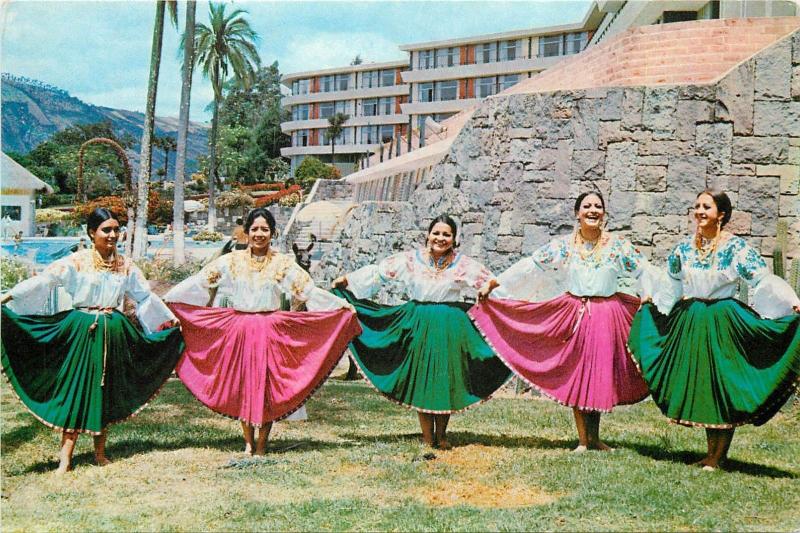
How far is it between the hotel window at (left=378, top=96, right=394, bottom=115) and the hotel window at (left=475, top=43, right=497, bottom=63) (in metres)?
4.90

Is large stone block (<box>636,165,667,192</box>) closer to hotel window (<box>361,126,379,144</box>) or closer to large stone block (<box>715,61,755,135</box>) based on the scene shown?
large stone block (<box>715,61,755,135</box>)

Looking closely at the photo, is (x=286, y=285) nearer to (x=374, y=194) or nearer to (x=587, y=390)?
(x=587, y=390)

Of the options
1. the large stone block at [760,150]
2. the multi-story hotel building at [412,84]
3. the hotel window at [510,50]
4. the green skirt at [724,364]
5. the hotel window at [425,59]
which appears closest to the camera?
the green skirt at [724,364]

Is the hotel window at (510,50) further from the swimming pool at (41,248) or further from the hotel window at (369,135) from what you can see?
the swimming pool at (41,248)

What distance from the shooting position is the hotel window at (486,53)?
140ft

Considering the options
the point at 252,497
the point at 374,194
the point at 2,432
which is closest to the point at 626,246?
the point at 252,497

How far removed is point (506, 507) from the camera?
5074 millimetres

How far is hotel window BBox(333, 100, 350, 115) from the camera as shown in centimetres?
3950

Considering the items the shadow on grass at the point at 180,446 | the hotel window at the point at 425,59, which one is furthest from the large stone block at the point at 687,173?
the hotel window at the point at 425,59

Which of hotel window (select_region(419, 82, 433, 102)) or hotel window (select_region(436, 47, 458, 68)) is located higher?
hotel window (select_region(436, 47, 458, 68))

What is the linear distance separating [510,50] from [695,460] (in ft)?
127

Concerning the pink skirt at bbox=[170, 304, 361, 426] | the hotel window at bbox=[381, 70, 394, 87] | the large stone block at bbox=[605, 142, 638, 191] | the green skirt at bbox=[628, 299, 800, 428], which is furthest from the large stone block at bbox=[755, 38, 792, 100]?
the hotel window at bbox=[381, 70, 394, 87]

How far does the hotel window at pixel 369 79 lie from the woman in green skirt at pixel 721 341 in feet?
125

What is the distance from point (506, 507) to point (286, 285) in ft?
7.72
